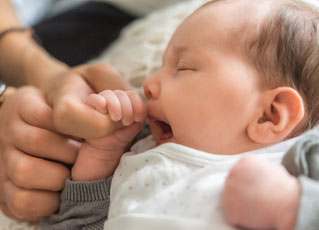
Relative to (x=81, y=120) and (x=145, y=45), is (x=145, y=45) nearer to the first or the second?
(x=145, y=45)

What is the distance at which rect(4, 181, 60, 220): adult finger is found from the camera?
0.72m

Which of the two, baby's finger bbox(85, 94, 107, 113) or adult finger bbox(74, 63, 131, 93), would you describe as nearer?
baby's finger bbox(85, 94, 107, 113)

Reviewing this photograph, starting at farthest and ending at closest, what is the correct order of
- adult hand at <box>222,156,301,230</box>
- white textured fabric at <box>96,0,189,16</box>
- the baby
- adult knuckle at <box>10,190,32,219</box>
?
1. white textured fabric at <box>96,0,189,16</box>
2. adult knuckle at <box>10,190,32,219</box>
3. the baby
4. adult hand at <box>222,156,301,230</box>

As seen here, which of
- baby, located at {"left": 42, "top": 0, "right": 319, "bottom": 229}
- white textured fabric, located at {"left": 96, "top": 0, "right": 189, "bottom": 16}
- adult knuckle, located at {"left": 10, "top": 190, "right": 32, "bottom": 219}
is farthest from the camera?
white textured fabric, located at {"left": 96, "top": 0, "right": 189, "bottom": 16}

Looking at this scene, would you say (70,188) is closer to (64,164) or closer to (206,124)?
(64,164)

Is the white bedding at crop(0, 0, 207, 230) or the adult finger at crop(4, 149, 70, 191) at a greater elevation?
the white bedding at crop(0, 0, 207, 230)

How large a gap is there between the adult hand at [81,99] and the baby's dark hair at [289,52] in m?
0.29

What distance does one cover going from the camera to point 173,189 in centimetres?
61

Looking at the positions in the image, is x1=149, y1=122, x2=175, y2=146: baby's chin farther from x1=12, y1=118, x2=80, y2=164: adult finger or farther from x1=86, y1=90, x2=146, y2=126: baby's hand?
x1=12, y1=118, x2=80, y2=164: adult finger

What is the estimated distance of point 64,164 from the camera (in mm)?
789

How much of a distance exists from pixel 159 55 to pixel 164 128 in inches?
10.9

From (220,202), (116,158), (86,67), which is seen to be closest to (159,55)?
(86,67)

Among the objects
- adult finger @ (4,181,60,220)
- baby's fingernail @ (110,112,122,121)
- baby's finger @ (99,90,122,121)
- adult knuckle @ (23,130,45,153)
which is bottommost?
adult finger @ (4,181,60,220)

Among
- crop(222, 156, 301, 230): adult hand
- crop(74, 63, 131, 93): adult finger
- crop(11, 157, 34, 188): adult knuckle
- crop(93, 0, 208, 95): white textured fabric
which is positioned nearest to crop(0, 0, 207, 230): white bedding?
crop(93, 0, 208, 95): white textured fabric
